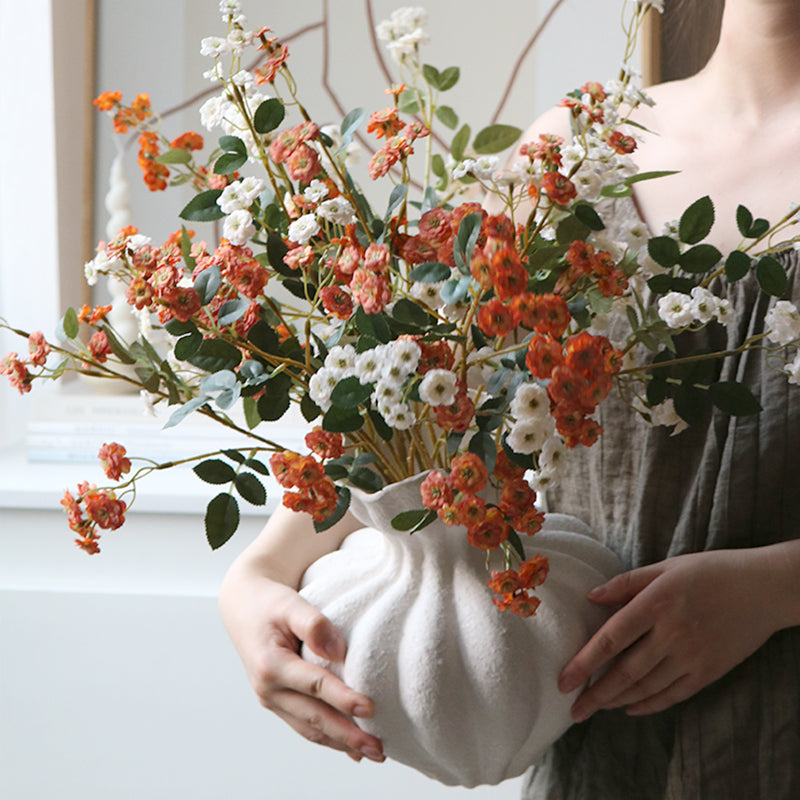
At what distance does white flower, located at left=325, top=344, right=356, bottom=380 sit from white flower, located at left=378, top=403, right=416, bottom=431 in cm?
3

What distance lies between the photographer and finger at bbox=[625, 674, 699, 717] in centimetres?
62

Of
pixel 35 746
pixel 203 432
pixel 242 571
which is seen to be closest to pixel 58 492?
pixel 203 432

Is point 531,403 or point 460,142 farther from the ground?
point 460,142

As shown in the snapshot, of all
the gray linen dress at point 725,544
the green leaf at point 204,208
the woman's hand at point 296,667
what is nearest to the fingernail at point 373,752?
the woman's hand at point 296,667

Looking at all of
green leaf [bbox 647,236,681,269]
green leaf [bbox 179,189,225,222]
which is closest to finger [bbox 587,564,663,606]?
green leaf [bbox 647,236,681,269]

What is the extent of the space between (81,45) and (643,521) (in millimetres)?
1296

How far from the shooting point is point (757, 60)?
77cm

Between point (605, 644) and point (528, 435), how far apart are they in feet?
0.64

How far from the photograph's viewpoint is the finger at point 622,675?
1.93 ft

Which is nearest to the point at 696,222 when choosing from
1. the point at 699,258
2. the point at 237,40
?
the point at 699,258

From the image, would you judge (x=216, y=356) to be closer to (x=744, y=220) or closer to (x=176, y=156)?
(x=176, y=156)

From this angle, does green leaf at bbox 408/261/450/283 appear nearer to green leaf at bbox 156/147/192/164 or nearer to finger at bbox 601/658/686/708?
green leaf at bbox 156/147/192/164

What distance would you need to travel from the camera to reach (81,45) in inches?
61.5

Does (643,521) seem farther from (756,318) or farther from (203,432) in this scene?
(203,432)
